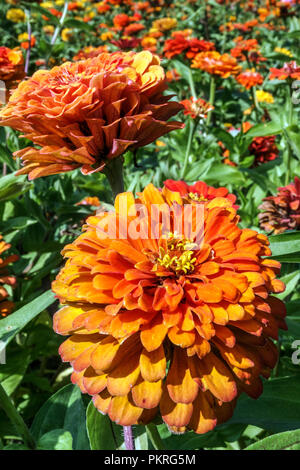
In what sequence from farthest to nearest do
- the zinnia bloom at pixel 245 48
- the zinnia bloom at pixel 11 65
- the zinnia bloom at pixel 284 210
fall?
the zinnia bloom at pixel 245 48
the zinnia bloom at pixel 11 65
the zinnia bloom at pixel 284 210

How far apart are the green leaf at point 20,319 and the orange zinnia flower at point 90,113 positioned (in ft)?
0.68

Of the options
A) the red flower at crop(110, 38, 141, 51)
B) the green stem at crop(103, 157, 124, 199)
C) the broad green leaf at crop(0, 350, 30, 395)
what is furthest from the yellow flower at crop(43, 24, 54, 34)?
the green stem at crop(103, 157, 124, 199)

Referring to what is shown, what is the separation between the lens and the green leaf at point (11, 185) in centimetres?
102

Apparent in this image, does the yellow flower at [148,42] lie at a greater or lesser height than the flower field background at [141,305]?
greater

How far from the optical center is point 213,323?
527mm

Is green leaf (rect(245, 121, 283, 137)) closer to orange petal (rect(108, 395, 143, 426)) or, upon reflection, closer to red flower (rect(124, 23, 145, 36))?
orange petal (rect(108, 395, 143, 426))

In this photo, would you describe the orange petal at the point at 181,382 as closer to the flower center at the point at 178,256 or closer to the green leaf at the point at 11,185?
the flower center at the point at 178,256

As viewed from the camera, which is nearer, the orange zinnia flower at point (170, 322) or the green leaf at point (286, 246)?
the orange zinnia flower at point (170, 322)

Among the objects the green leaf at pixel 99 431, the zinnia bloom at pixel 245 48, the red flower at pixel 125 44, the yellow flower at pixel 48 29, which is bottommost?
the green leaf at pixel 99 431

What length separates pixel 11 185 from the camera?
3.38 ft

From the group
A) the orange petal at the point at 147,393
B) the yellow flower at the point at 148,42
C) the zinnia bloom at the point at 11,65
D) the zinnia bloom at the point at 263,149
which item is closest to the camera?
the orange petal at the point at 147,393

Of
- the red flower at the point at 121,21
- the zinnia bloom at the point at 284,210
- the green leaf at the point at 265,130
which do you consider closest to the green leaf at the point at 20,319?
the zinnia bloom at the point at 284,210

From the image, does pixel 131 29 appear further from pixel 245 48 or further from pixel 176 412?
pixel 176 412
